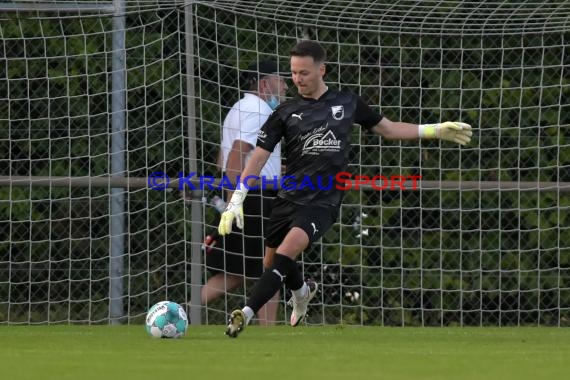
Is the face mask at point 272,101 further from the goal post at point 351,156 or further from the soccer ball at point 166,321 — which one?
the soccer ball at point 166,321

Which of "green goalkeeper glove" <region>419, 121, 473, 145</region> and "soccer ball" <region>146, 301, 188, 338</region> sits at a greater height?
"green goalkeeper glove" <region>419, 121, 473, 145</region>

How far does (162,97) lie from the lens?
11164 millimetres

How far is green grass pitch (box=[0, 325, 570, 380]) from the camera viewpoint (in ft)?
19.7

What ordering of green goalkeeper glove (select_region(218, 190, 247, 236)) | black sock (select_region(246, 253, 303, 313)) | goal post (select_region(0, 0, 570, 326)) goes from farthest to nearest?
goal post (select_region(0, 0, 570, 326))
green goalkeeper glove (select_region(218, 190, 247, 236))
black sock (select_region(246, 253, 303, 313))

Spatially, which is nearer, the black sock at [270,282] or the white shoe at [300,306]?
the black sock at [270,282]

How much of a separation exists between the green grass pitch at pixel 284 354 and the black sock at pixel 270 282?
0.22 m

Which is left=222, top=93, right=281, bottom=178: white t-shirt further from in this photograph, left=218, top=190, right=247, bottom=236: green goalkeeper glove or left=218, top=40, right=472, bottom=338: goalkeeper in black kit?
left=218, top=190, right=247, bottom=236: green goalkeeper glove

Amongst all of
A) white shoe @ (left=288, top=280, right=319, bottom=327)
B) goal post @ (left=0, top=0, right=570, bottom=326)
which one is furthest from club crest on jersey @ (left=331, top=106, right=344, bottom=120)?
goal post @ (left=0, top=0, right=570, bottom=326)

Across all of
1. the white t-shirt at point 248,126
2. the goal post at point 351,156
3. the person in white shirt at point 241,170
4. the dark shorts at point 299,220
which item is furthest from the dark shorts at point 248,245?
the dark shorts at point 299,220

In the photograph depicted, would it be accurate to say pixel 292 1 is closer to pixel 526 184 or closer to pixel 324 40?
pixel 324 40

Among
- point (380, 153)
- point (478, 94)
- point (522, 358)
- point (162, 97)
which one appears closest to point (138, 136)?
point (162, 97)

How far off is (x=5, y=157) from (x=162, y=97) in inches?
51.5

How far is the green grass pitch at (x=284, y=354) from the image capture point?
19.7ft

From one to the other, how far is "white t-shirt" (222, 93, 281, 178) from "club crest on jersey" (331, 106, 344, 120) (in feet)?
6.04
